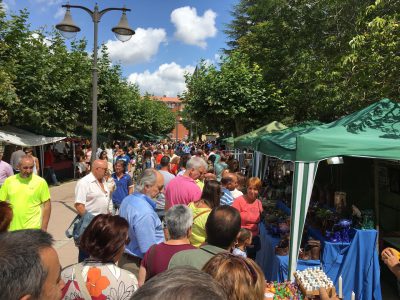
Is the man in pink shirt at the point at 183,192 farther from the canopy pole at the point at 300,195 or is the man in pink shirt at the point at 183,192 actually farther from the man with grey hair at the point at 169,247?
the man with grey hair at the point at 169,247

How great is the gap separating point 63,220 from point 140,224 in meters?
6.77

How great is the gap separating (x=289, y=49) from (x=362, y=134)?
8.98 metres

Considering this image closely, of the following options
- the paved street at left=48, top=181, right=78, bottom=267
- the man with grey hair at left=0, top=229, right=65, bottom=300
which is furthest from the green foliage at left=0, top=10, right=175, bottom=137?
→ the man with grey hair at left=0, top=229, right=65, bottom=300

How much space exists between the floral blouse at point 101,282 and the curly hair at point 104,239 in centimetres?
6

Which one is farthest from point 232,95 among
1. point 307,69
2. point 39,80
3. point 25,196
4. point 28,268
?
Answer: point 28,268

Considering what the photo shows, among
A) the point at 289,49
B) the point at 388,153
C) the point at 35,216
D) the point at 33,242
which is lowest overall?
the point at 35,216

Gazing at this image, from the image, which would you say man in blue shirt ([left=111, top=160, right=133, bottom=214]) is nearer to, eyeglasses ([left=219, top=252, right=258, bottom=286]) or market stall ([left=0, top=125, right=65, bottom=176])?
eyeglasses ([left=219, top=252, right=258, bottom=286])

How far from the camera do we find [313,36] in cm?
1200

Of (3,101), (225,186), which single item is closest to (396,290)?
(225,186)

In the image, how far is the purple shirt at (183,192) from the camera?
4910mm

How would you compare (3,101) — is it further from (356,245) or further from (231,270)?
(231,270)

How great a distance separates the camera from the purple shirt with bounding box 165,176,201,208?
16.1ft

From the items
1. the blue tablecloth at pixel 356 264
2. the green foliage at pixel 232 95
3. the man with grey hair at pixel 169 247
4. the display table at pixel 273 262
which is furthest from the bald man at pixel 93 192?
the green foliage at pixel 232 95

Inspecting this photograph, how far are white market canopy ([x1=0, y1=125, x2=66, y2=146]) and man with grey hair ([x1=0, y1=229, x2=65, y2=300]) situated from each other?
1217 centimetres
